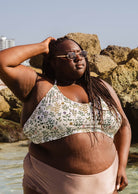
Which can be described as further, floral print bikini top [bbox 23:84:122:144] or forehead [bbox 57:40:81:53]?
forehead [bbox 57:40:81:53]

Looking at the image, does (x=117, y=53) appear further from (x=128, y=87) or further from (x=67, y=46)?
(x=67, y=46)

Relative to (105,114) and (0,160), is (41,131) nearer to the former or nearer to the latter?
(105,114)

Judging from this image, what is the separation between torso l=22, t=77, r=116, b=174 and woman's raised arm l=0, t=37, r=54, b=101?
2.6 inches

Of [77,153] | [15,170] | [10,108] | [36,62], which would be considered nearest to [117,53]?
[36,62]

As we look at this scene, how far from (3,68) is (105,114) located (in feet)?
2.56

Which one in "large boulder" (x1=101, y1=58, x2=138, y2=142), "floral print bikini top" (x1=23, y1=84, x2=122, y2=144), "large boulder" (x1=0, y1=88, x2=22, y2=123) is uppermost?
"floral print bikini top" (x1=23, y1=84, x2=122, y2=144)

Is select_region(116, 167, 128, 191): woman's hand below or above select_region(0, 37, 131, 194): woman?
below

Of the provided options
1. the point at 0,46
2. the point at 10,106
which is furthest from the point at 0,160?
the point at 0,46

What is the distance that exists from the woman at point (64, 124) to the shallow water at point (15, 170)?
287cm

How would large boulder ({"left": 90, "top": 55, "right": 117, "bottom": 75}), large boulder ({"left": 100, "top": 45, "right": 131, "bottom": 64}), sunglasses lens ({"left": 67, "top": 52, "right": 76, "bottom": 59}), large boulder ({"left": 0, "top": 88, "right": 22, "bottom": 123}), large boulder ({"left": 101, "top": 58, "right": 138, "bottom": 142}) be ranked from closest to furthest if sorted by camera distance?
sunglasses lens ({"left": 67, "top": 52, "right": 76, "bottom": 59}), large boulder ({"left": 101, "top": 58, "right": 138, "bottom": 142}), large boulder ({"left": 0, "top": 88, "right": 22, "bottom": 123}), large boulder ({"left": 90, "top": 55, "right": 117, "bottom": 75}), large boulder ({"left": 100, "top": 45, "right": 131, "bottom": 64})

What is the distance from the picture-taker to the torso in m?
2.37

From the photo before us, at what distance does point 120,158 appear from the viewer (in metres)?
2.67

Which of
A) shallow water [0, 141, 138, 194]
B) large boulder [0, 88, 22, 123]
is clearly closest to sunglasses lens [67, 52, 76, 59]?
shallow water [0, 141, 138, 194]

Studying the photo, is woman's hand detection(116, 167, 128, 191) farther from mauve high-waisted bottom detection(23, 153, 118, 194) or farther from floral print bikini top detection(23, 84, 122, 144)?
floral print bikini top detection(23, 84, 122, 144)
